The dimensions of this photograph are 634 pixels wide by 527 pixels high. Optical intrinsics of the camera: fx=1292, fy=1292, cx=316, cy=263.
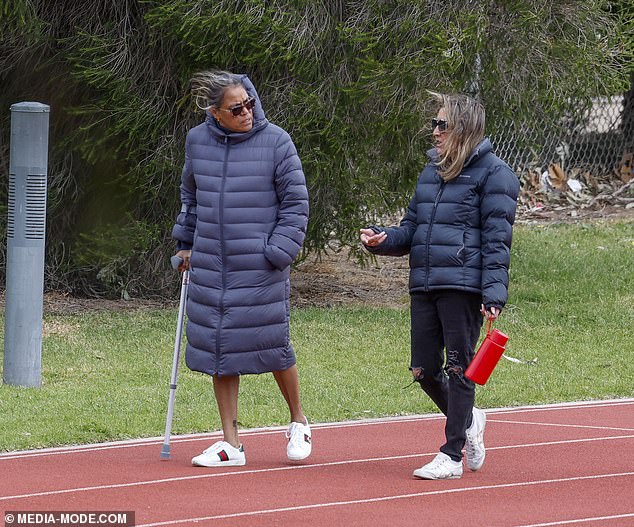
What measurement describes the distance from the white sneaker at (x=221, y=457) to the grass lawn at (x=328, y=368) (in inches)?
42.9

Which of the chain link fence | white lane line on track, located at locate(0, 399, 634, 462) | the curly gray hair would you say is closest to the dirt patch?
white lane line on track, located at locate(0, 399, 634, 462)

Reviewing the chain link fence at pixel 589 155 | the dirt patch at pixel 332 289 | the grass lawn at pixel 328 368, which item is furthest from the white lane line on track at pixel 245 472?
the chain link fence at pixel 589 155

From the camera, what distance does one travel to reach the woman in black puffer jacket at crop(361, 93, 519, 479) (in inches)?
247

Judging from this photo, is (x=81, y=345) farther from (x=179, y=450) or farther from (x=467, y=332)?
(x=467, y=332)

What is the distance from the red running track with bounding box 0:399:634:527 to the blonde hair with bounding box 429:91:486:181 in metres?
1.56

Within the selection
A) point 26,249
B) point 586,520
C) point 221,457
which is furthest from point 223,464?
point 26,249

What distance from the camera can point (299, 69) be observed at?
37.5ft

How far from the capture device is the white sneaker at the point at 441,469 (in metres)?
6.40

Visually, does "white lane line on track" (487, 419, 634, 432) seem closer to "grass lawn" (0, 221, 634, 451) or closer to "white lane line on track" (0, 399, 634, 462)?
"white lane line on track" (0, 399, 634, 462)

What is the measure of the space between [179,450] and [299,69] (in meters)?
5.03

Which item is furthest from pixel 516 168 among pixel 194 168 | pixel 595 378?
pixel 194 168

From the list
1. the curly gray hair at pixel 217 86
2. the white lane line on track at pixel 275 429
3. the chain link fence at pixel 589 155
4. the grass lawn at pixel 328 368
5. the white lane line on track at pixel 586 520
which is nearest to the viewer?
the white lane line on track at pixel 586 520

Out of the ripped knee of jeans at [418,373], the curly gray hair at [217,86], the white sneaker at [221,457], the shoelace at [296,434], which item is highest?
the curly gray hair at [217,86]

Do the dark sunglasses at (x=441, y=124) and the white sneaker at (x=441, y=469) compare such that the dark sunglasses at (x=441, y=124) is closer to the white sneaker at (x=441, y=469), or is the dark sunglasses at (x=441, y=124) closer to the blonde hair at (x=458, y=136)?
the blonde hair at (x=458, y=136)
